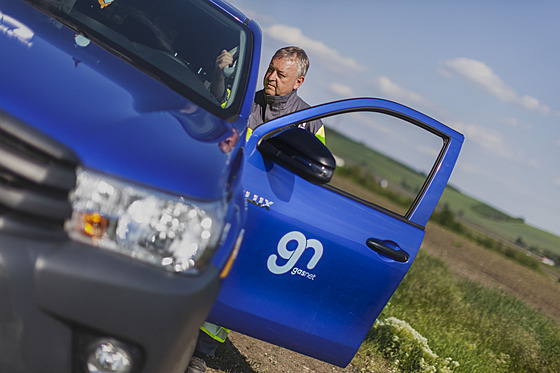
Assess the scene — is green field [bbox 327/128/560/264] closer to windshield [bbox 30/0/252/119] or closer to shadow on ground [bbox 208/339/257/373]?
shadow on ground [bbox 208/339/257/373]

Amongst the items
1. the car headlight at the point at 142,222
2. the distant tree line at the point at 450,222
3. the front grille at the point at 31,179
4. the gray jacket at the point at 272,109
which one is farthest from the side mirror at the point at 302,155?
the distant tree line at the point at 450,222

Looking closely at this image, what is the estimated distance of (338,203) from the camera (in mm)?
2912

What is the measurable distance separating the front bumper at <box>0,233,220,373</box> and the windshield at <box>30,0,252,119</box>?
1108 millimetres

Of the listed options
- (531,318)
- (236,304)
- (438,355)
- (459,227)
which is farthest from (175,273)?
(459,227)

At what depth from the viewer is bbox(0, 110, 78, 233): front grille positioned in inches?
57.9

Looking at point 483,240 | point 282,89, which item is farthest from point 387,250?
point 483,240

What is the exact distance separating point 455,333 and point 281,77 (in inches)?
154

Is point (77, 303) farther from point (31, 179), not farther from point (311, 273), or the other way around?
point (311, 273)

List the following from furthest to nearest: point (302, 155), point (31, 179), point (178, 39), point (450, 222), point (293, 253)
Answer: point (450, 222) < point (178, 39) < point (293, 253) < point (302, 155) < point (31, 179)

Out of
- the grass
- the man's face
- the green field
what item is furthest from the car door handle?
the green field

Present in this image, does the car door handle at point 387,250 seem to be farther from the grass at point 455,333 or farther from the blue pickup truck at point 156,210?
the grass at point 455,333

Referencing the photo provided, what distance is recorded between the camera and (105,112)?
180 cm

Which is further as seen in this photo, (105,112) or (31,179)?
(105,112)

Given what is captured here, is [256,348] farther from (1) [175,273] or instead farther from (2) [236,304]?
(1) [175,273]
